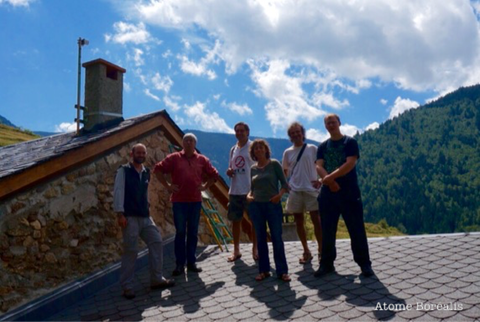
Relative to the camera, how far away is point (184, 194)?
540cm

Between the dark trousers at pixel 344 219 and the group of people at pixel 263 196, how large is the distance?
0.4 inches

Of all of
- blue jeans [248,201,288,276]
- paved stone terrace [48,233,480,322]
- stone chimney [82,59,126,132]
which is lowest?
paved stone terrace [48,233,480,322]

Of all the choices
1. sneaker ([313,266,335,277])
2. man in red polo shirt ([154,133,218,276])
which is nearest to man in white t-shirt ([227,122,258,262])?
man in red polo shirt ([154,133,218,276])

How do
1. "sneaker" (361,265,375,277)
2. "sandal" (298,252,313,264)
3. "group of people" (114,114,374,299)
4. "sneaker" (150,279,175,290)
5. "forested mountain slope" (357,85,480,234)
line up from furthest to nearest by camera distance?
"forested mountain slope" (357,85,480,234) → "sandal" (298,252,313,264) → "sneaker" (150,279,175,290) → "group of people" (114,114,374,299) → "sneaker" (361,265,375,277)

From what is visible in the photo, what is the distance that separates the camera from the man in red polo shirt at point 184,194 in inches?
213

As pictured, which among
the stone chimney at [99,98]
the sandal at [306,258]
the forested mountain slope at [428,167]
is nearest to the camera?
the sandal at [306,258]

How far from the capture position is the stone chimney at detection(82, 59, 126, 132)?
6914mm

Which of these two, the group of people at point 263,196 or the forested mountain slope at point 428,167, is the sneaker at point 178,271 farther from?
the forested mountain slope at point 428,167

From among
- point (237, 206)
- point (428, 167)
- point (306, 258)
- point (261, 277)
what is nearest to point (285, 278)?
point (261, 277)

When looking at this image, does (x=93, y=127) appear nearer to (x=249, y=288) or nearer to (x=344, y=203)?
(x=249, y=288)

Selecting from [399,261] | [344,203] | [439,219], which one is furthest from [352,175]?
[439,219]

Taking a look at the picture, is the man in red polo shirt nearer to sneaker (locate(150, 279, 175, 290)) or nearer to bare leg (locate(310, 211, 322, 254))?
sneaker (locate(150, 279, 175, 290))

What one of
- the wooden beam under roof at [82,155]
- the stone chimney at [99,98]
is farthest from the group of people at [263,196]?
the stone chimney at [99,98]

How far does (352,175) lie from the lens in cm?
452
